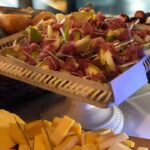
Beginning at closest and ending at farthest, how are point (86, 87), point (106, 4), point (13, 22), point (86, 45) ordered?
point (86, 87) < point (86, 45) < point (13, 22) < point (106, 4)

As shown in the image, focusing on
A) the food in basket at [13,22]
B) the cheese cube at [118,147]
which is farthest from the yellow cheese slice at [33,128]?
the food in basket at [13,22]

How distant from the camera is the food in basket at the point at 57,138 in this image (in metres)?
0.52

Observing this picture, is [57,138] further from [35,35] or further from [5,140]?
[35,35]

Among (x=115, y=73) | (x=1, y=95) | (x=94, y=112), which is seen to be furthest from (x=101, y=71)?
(x=1, y=95)

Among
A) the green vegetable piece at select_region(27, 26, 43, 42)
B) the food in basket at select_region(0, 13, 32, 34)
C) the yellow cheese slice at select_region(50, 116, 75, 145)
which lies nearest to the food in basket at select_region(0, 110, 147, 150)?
the yellow cheese slice at select_region(50, 116, 75, 145)

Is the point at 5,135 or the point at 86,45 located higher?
the point at 86,45

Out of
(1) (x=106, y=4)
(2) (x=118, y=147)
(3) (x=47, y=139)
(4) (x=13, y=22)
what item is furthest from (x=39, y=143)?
(1) (x=106, y=4)

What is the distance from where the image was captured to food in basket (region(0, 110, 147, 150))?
0.52m

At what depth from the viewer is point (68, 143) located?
20.3 inches

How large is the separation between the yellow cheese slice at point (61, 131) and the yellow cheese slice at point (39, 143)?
0.02 metres

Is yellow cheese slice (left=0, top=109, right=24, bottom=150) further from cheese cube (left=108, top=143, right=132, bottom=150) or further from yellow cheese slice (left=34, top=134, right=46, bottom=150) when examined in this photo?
cheese cube (left=108, top=143, right=132, bottom=150)

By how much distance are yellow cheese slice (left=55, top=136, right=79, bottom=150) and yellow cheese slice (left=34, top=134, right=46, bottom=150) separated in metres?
0.03

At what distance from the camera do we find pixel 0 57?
619 mm

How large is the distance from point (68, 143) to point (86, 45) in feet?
0.59
